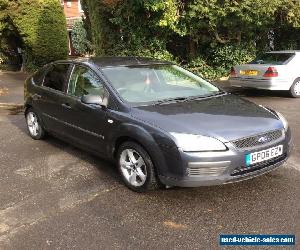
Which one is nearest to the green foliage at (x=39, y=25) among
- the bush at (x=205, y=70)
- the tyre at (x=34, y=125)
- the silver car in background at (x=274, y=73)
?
the bush at (x=205, y=70)

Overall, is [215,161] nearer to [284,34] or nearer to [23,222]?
[23,222]

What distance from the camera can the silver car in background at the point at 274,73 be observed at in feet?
36.0

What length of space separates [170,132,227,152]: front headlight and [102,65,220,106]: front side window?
3.31 feet

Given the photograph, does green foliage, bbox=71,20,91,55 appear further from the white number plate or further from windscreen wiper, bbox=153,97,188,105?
the white number plate

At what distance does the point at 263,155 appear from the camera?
4.54 metres

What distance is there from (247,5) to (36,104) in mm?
8475

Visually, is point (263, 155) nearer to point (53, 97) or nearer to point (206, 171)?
point (206, 171)

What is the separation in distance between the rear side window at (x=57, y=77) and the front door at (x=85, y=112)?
10.3 inches

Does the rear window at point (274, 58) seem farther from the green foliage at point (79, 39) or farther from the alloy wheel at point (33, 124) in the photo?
the green foliage at point (79, 39)

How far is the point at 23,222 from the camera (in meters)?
4.40

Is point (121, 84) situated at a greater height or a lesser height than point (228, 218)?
greater

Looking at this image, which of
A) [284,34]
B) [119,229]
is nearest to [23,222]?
[119,229]

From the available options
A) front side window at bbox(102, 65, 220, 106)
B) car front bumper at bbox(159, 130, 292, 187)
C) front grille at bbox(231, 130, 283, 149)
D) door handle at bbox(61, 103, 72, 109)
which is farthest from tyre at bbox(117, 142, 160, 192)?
door handle at bbox(61, 103, 72, 109)

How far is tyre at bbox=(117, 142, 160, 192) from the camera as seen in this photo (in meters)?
4.72
